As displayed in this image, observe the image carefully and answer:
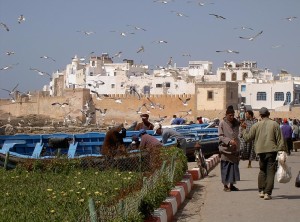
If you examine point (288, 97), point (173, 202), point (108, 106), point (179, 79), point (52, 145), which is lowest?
point (173, 202)

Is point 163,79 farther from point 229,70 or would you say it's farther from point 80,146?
point 80,146

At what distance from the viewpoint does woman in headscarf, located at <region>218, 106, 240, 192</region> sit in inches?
383

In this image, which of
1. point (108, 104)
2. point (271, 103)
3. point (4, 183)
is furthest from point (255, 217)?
point (108, 104)

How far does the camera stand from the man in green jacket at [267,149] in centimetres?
884

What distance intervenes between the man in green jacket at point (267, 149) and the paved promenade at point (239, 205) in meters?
0.19

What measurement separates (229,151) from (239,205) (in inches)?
58.3

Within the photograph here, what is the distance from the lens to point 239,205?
27.6ft

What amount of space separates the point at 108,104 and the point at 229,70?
14.3 meters

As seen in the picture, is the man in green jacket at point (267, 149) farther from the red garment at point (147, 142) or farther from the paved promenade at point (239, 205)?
the red garment at point (147, 142)

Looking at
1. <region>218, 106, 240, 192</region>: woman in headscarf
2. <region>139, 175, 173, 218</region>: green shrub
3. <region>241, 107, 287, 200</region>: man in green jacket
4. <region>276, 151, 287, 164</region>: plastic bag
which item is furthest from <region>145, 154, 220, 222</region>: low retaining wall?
<region>276, 151, 287, 164</region>: plastic bag

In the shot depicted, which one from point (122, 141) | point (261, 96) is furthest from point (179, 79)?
point (122, 141)

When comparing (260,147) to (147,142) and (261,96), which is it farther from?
(261,96)

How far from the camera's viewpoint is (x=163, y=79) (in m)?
73.9

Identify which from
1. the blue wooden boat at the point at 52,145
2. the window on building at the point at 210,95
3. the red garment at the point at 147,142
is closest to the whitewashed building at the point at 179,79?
the window on building at the point at 210,95
